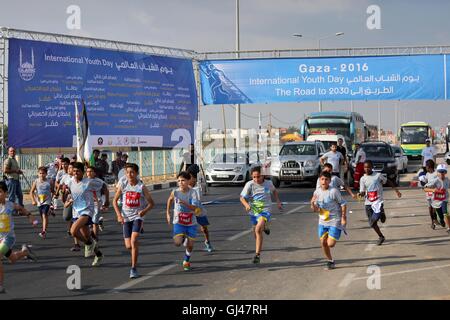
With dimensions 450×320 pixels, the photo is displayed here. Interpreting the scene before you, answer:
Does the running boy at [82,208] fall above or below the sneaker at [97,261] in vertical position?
above

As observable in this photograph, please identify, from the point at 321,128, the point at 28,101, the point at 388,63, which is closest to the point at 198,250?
the point at 28,101

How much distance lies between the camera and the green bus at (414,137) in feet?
175

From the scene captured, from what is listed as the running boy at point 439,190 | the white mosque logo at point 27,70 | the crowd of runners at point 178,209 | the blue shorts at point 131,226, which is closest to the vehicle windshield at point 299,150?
A: the white mosque logo at point 27,70

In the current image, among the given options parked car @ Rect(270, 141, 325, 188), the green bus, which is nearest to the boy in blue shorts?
parked car @ Rect(270, 141, 325, 188)

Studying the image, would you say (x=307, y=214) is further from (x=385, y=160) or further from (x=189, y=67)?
(x=189, y=67)

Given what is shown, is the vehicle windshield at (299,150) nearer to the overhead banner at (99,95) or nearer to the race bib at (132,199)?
the overhead banner at (99,95)

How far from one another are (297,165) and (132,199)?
55.2 feet

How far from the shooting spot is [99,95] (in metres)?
25.0

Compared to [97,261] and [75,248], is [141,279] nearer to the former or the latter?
[97,261]

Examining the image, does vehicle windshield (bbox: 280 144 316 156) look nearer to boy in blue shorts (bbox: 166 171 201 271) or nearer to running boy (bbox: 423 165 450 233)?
running boy (bbox: 423 165 450 233)

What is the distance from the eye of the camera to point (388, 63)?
88.3 ft

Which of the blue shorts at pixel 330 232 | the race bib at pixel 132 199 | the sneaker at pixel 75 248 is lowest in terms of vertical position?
the sneaker at pixel 75 248

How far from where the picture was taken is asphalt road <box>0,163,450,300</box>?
25.2 ft

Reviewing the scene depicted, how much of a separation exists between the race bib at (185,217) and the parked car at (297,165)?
16209 mm
